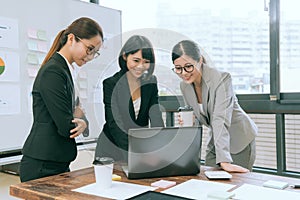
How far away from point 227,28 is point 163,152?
1.69 meters

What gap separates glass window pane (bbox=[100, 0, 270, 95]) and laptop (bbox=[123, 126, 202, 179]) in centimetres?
122

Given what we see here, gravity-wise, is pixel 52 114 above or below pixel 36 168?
above

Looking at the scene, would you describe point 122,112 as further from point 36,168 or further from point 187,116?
point 36,168

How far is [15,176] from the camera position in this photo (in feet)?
8.65

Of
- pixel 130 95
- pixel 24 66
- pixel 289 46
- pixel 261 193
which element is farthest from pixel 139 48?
pixel 289 46

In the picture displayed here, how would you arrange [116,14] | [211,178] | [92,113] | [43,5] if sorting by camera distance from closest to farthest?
[211,178] → [92,113] → [43,5] → [116,14]

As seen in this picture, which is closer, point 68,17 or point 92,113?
point 92,113

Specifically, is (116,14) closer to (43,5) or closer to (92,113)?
(43,5)

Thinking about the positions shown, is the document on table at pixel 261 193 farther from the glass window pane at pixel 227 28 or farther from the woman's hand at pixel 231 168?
the glass window pane at pixel 227 28

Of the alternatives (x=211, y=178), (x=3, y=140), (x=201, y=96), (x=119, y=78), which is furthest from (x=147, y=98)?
(x=3, y=140)

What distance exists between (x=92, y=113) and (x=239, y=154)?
38.9 inches

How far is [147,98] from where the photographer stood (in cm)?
164

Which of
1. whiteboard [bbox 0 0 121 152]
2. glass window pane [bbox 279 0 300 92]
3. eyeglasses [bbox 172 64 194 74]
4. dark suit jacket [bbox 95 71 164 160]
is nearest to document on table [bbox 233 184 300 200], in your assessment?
dark suit jacket [bbox 95 71 164 160]

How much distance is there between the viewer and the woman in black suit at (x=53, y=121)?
145 cm
